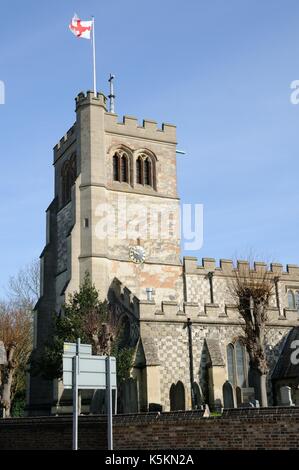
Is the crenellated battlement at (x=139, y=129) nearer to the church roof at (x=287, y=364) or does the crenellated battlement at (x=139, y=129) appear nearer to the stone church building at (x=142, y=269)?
the stone church building at (x=142, y=269)

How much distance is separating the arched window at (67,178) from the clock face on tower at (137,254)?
627cm

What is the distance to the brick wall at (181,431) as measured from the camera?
13.4 m

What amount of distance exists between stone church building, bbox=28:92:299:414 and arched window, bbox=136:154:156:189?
0.06 meters

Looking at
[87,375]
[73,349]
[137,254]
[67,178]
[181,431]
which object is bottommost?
[181,431]

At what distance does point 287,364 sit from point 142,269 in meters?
10.6

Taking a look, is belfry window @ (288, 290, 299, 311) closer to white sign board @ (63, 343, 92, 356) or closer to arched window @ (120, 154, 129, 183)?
arched window @ (120, 154, 129, 183)

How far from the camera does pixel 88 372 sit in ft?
41.2

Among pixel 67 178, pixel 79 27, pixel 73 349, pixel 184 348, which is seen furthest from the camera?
pixel 67 178

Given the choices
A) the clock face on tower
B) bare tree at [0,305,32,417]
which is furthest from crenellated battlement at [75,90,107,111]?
bare tree at [0,305,32,417]

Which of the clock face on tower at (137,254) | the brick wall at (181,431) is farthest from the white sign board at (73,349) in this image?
the clock face on tower at (137,254)

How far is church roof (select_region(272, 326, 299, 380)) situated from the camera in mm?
29806

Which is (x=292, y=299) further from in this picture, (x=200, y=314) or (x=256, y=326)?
(x=256, y=326)

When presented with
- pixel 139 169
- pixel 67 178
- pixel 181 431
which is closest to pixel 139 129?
pixel 139 169
